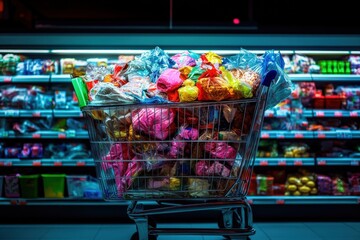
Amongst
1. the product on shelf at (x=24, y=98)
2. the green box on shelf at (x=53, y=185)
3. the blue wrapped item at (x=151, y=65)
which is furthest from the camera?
the product on shelf at (x=24, y=98)

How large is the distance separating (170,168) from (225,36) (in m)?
1.98

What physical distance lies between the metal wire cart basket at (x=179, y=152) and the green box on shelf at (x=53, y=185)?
2026 millimetres

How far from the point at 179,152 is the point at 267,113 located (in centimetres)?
211

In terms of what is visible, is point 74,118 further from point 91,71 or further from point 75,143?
point 91,71

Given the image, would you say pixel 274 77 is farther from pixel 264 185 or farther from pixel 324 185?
pixel 324 185

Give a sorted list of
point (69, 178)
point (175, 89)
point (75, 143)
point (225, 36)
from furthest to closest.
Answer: point (75, 143), point (69, 178), point (225, 36), point (175, 89)

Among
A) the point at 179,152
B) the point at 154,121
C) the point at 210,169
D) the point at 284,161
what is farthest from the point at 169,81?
the point at 284,161

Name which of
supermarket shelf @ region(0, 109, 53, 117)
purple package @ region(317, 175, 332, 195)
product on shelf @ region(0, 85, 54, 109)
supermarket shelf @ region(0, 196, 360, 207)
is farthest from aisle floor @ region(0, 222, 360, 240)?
product on shelf @ region(0, 85, 54, 109)

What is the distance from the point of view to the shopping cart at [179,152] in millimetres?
1730

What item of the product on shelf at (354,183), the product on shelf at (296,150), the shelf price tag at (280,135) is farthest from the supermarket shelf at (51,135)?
the product on shelf at (354,183)

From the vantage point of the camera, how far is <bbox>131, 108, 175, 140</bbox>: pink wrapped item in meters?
1.72

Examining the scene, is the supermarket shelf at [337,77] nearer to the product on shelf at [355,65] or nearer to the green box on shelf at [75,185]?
the product on shelf at [355,65]

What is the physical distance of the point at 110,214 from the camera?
3.54 metres

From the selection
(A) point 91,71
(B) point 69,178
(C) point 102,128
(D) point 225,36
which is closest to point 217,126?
(C) point 102,128
